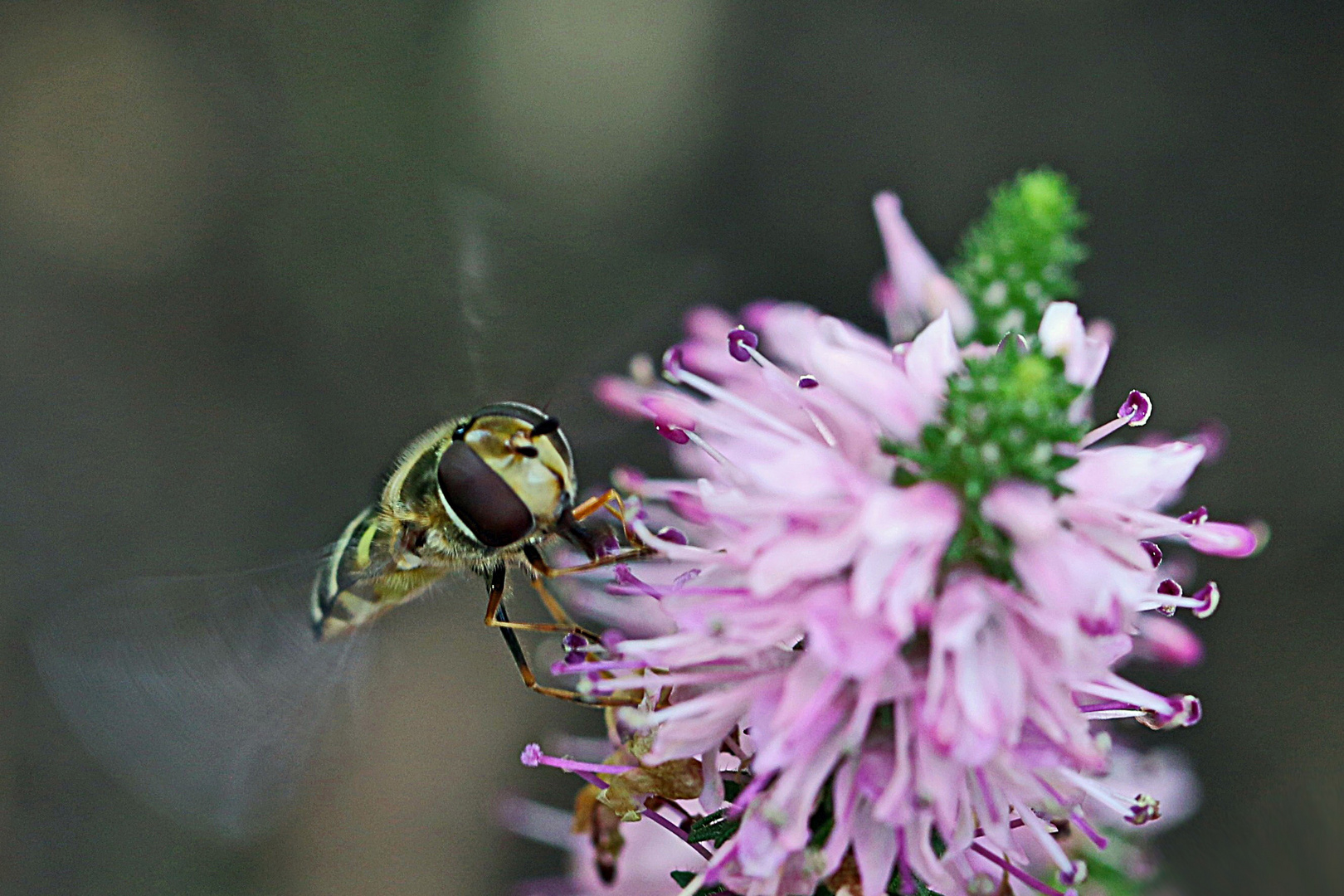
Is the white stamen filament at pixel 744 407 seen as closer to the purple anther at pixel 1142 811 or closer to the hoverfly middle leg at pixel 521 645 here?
the hoverfly middle leg at pixel 521 645

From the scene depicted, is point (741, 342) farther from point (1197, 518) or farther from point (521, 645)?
point (521, 645)

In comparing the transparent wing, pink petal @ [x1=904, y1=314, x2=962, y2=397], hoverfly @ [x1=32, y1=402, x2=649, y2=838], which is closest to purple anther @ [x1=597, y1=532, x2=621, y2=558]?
hoverfly @ [x1=32, y1=402, x2=649, y2=838]

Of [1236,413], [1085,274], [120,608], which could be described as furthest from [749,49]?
[120,608]

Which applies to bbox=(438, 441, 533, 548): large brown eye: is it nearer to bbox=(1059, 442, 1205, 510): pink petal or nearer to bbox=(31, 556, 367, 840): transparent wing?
bbox=(31, 556, 367, 840): transparent wing

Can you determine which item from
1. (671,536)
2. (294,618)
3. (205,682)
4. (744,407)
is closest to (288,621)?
(294,618)

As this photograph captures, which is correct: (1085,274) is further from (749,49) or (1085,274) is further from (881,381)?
(881,381)
